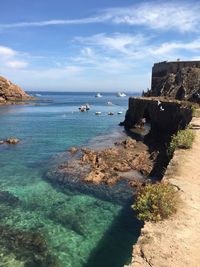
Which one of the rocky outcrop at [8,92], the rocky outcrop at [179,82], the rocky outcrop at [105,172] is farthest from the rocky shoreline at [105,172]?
the rocky outcrop at [8,92]

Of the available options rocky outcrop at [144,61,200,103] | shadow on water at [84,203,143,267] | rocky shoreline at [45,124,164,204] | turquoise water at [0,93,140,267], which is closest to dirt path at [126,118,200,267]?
shadow on water at [84,203,143,267]

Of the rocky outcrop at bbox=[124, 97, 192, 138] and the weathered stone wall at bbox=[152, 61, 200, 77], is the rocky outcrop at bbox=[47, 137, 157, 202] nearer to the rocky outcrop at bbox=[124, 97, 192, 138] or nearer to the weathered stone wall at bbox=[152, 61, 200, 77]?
the rocky outcrop at bbox=[124, 97, 192, 138]

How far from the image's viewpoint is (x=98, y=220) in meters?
19.0

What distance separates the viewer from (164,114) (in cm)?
4512

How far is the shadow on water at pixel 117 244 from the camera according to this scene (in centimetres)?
1480

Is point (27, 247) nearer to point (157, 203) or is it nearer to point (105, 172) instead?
point (157, 203)

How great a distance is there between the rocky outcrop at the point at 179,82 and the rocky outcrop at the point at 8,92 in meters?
70.6

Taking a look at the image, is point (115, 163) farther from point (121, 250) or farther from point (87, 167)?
point (121, 250)

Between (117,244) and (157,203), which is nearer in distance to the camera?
(157,203)


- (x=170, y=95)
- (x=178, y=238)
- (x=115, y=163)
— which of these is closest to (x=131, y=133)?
(x=170, y=95)

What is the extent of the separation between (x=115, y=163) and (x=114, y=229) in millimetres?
12955

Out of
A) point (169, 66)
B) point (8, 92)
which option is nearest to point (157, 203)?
point (169, 66)

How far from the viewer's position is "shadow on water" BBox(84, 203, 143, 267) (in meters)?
14.8

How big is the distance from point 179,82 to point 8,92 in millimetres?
84631
